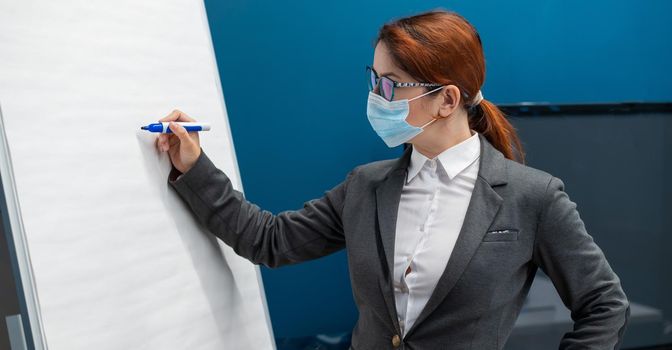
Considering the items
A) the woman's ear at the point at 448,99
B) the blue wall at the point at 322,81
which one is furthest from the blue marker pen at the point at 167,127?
the blue wall at the point at 322,81

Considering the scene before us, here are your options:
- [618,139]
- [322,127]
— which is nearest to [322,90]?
[322,127]

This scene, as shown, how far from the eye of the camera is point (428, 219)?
1.39 metres

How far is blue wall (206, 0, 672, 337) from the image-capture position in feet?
6.76

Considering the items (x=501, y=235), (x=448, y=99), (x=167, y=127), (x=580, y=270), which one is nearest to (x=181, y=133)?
(x=167, y=127)

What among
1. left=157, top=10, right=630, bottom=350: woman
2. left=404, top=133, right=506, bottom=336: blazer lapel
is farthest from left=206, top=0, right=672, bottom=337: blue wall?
left=404, top=133, right=506, bottom=336: blazer lapel

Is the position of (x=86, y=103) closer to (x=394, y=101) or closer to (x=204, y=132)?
(x=204, y=132)

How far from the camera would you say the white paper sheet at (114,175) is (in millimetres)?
967

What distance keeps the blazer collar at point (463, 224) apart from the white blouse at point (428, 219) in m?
0.02

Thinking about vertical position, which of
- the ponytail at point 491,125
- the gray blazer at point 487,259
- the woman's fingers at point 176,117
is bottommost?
the gray blazer at point 487,259

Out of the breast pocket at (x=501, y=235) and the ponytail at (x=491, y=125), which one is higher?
the ponytail at (x=491, y=125)

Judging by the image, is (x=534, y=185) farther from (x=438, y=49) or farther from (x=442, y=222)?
(x=438, y=49)

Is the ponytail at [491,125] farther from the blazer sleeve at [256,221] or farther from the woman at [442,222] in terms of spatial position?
the blazer sleeve at [256,221]

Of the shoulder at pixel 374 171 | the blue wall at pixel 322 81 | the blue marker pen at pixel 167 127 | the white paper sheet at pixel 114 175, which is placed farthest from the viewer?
the blue wall at pixel 322 81

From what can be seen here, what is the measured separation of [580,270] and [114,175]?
2.76ft
